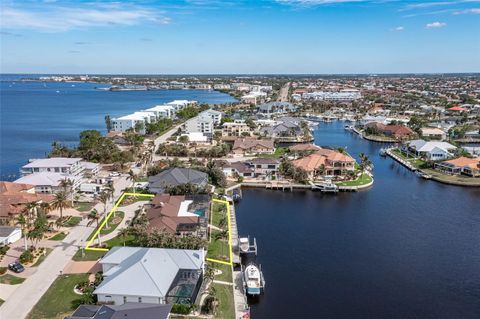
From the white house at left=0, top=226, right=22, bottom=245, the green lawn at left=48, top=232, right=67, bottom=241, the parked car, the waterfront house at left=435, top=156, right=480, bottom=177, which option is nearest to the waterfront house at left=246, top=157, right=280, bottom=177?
the waterfront house at left=435, top=156, right=480, bottom=177


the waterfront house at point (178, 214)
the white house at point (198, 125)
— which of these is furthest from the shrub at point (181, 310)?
the white house at point (198, 125)

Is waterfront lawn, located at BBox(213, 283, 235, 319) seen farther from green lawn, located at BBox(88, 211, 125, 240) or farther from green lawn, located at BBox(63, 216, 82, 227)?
green lawn, located at BBox(63, 216, 82, 227)

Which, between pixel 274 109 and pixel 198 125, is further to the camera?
pixel 274 109

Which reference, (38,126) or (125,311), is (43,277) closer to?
(125,311)

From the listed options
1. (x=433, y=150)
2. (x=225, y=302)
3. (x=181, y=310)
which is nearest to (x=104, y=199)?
(x=181, y=310)

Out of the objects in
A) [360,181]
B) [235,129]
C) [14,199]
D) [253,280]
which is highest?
[235,129]

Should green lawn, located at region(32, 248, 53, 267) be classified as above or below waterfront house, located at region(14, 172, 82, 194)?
below

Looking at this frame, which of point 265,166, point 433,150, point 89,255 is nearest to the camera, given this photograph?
point 89,255

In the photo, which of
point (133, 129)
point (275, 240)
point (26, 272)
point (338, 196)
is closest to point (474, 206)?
point (338, 196)
